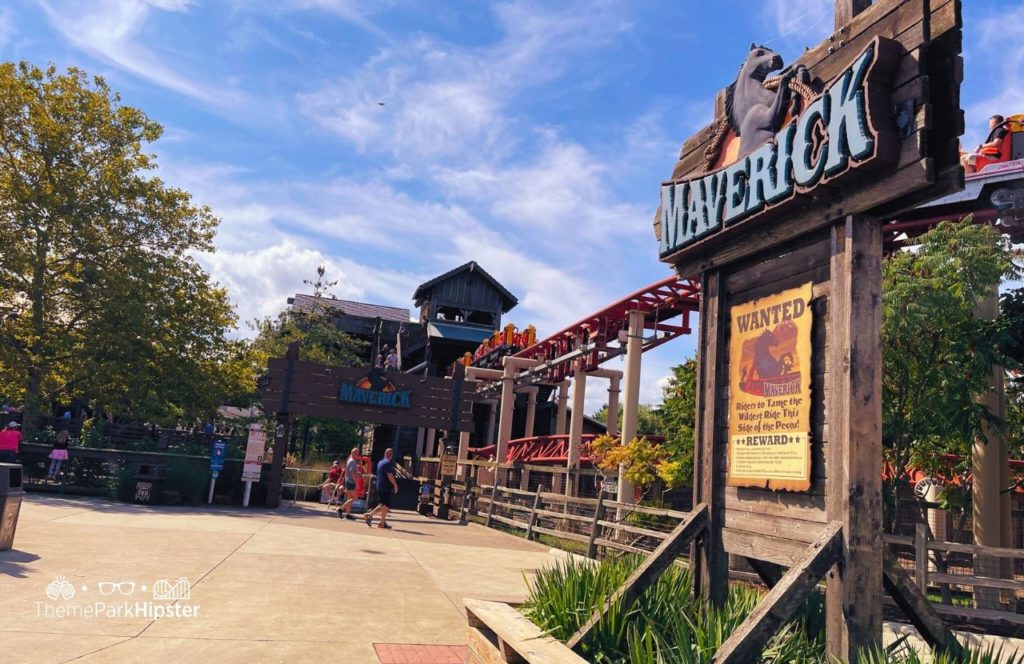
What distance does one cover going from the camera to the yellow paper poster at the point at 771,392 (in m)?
4.72

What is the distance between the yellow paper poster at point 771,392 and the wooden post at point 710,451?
154 millimetres

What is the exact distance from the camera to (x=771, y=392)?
16.7 feet

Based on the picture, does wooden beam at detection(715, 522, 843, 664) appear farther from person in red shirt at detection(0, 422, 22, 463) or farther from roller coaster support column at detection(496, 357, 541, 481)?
roller coaster support column at detection(496, 357, 541, 481)

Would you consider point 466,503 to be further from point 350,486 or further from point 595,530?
point 595,530

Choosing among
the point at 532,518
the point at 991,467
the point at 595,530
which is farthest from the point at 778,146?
the point at 532,518

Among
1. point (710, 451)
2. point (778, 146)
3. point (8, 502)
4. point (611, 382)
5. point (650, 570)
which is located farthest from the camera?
point (611, 382)

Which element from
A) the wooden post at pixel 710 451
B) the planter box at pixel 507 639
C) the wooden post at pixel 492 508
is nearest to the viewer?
the planter box at pixel 507 639

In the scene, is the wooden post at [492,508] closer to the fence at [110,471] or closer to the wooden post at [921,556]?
the fence at [110,471]

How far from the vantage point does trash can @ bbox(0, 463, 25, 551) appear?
8836 millimetres

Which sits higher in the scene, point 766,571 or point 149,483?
point 766,571

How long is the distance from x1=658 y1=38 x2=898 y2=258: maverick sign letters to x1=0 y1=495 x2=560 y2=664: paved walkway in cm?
348

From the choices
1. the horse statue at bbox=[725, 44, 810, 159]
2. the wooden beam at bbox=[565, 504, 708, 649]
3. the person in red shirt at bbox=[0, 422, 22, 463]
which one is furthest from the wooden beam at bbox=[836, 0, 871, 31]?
the person in red shirt at bbox=[0, 422, 22, 463]

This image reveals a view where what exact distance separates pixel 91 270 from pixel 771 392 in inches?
955

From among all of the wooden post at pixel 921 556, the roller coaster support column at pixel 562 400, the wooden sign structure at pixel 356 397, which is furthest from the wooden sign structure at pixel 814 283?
the roller coaster support column at pixel 562 400
